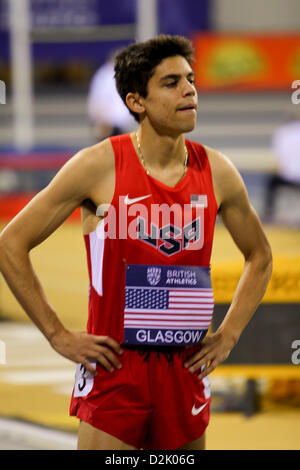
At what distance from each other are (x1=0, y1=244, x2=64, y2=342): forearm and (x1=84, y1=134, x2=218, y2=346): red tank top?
163 mm

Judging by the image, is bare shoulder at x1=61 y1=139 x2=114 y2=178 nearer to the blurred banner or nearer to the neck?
the neck

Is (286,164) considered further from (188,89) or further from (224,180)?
(188,89)

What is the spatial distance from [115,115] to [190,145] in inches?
410

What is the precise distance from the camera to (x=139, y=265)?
10.6 ft

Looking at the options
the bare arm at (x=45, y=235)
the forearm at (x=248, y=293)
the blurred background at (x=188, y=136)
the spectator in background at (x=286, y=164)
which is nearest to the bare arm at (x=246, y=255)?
the forearm at (x=248, y=293)

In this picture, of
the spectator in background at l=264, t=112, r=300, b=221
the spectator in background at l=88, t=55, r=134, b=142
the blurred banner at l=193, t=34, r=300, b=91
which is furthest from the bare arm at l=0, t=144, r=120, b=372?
the blurred banner at l=193, t=34, r=300, b=91

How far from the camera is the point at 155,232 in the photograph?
3.21 meters

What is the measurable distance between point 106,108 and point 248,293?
10542mm

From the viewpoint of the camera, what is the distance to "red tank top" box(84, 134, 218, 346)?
3.21 metres

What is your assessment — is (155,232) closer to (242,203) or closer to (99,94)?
(242,203)

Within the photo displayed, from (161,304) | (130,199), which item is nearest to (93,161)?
(130,199)

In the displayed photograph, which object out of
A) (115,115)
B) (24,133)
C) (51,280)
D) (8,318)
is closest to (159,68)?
(8,318)

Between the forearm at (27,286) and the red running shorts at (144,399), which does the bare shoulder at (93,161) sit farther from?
the red running shorts at (144,399)
